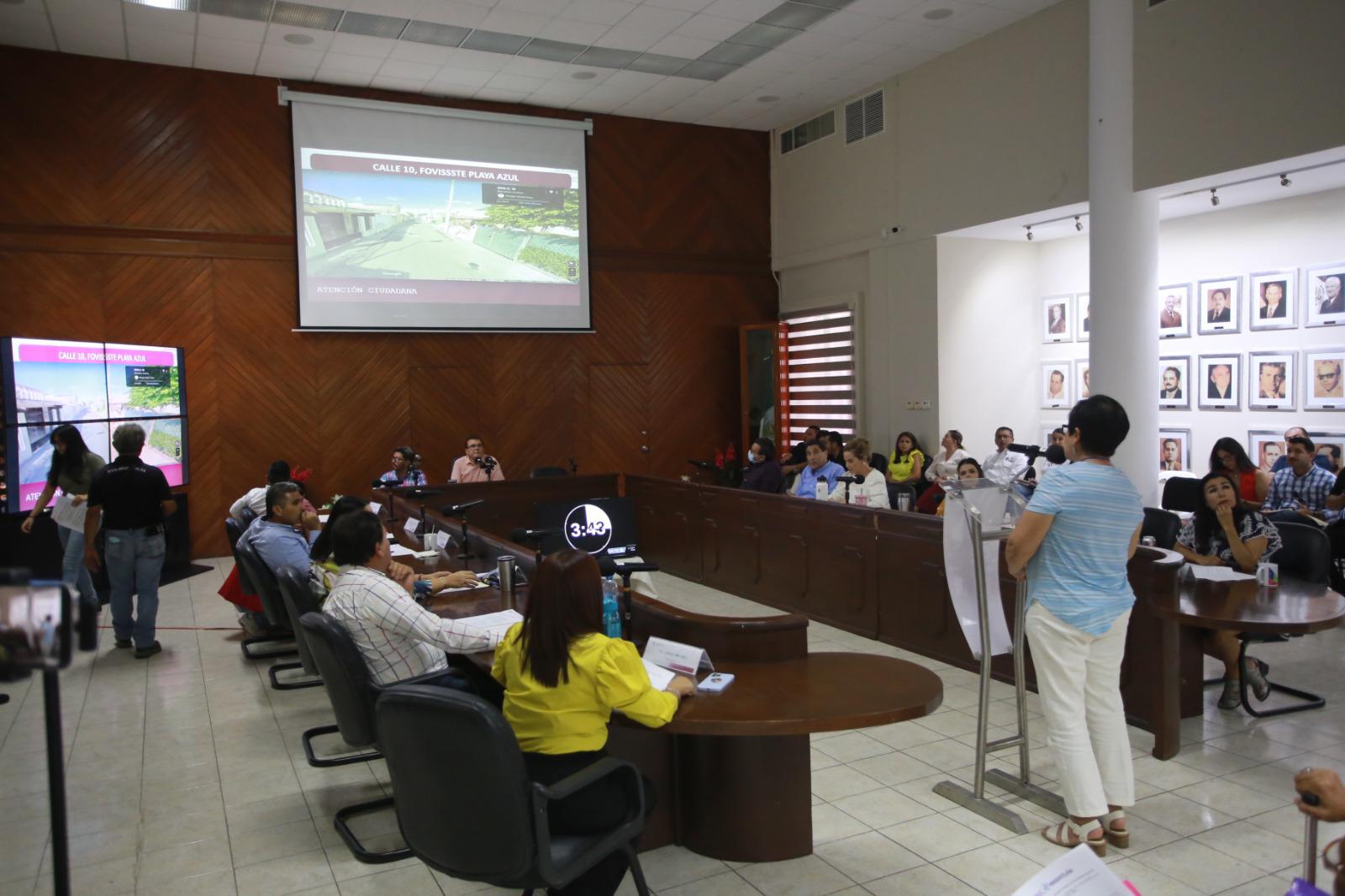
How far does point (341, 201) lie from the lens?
10.6 meters

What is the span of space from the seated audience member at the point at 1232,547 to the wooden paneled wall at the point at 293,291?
8.24 m

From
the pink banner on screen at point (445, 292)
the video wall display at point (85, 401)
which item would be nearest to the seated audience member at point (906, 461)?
the pink banner on screen at point (445, 292)

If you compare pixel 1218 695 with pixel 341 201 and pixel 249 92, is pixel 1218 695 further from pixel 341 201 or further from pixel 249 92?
pixel 249 92

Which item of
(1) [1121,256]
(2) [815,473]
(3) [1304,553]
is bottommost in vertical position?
(3) [1304,553]

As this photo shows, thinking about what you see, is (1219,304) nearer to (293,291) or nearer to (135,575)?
(135,575)

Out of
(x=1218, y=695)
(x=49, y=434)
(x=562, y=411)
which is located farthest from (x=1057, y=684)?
(x=562, y=411)

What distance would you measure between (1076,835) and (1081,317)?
831cm

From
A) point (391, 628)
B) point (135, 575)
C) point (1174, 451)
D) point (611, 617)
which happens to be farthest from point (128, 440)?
point (1174, 451)

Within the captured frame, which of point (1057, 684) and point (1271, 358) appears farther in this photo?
point (1271, 358)

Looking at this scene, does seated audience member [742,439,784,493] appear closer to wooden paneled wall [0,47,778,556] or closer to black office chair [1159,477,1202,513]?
black office chair [1159,477,1202,513]

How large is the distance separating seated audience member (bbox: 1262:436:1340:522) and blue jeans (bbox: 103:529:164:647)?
788cm

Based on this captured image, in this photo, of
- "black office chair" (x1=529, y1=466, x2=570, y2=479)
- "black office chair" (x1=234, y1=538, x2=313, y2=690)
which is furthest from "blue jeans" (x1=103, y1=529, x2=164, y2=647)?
"black office chair" (x1=529, y1=466, x2=570, y2=479)

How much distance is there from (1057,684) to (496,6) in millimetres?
7847

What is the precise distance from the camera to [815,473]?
7.63 meters
